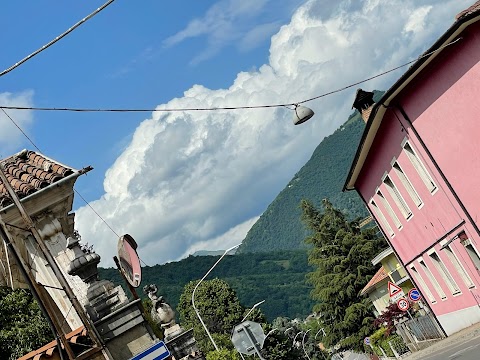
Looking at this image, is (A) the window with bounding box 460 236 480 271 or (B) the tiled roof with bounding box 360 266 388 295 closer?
(A) the window with bounding box 460 236 480 271

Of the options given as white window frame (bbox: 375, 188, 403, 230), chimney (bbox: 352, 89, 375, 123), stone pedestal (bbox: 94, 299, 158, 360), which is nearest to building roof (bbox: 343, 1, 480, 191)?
white window frame (bbox: 375, 188, 403, 230)

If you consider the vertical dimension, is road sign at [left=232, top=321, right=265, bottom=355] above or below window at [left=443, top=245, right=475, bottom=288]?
above

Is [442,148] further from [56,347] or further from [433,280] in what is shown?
[56,347]

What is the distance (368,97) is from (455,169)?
12597mm

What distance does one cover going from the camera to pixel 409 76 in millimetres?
23547

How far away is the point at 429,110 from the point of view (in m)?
24.2

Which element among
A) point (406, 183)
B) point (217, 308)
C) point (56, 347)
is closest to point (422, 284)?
point (406, 183)

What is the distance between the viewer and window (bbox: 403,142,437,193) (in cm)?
2669

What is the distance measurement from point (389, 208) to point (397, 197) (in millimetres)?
1929

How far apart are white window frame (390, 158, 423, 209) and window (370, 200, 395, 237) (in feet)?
17.8

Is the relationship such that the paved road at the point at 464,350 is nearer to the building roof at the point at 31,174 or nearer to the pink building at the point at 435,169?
the pink building at the point at 435,169

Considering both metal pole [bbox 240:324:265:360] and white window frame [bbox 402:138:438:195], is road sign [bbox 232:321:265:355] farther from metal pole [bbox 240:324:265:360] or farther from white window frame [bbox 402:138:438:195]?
white window frame [bbox 402:138:438:195]

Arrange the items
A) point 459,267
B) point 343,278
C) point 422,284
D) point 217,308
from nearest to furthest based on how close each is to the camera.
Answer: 1. point 459,267
2. point 422,284
3. point 343,278
4. point 217,308

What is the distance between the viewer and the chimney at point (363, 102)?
3578 cm
